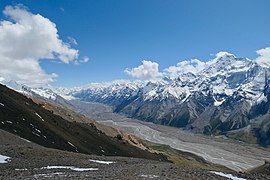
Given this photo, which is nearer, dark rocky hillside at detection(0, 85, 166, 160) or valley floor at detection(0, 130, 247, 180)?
valley floor at detection(0, 130, 247, 180)

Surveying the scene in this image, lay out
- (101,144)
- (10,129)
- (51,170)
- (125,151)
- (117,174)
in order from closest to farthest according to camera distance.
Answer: (117,174)
(51,170)
(10,129)
(101,144)
(125,151)

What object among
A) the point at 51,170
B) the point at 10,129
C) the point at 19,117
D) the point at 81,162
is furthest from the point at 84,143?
the point at 51,170

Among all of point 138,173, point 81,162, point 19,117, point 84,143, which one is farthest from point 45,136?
point 138,173

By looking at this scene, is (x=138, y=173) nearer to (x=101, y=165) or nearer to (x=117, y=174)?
(x=117, y=174)

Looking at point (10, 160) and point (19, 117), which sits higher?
point (19, 117)

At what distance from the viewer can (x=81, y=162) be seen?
38469 millimetres

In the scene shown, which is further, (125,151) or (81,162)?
(125,151)

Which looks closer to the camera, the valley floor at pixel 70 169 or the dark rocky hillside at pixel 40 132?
the valley floor at pixel 70 169

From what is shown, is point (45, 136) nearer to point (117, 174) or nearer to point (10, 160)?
point (10, 160)

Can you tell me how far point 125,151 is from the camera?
345 ft

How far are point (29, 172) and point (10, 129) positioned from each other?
35978mm

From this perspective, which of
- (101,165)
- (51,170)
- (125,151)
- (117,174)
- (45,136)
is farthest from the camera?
(125,151)

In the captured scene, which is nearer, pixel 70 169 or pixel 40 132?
pixel 70 169

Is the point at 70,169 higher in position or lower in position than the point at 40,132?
lower
